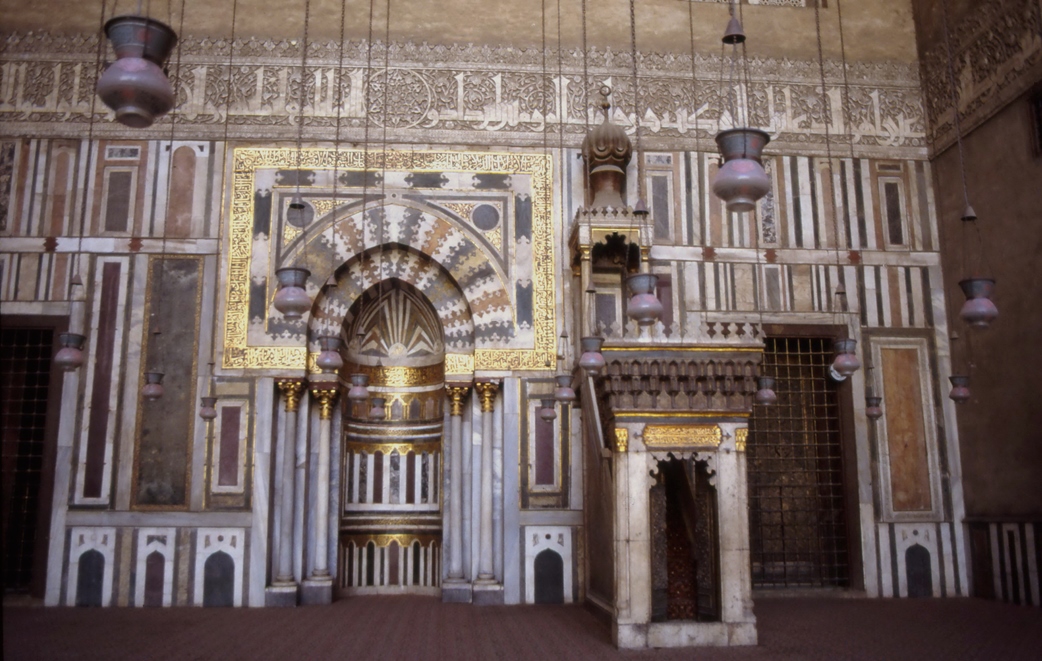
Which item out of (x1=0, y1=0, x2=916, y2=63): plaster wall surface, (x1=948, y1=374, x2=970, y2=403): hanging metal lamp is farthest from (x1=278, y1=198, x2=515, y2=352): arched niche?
(x1=948, y1=374, x2=970, y2=403): hanging metal lamp

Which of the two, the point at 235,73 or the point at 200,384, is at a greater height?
the point at 235,73

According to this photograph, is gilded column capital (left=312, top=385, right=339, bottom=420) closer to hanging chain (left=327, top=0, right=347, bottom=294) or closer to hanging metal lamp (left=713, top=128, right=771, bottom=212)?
hanging chain (left=327, top=0, right=347, bottom=294)

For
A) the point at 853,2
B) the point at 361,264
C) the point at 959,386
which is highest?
the point at 853,2

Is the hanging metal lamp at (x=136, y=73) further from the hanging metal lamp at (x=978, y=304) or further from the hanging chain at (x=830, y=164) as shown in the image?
the hanging chain at (x=830, y=164)

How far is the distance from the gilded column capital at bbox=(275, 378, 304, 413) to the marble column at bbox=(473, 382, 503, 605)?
2078 millimetres

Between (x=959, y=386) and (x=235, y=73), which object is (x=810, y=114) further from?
(x=235, y=73)

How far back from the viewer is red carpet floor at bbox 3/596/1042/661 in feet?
22.5

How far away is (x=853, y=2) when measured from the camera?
12.2m

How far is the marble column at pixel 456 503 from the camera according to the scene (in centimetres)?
1038

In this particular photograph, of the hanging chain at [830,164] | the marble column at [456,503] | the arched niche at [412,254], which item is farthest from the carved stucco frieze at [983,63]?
the marble column at [456,503]

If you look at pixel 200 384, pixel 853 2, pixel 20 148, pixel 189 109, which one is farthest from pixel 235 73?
pixel 853 2

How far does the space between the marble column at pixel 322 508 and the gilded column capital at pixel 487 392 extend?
5.68 feet

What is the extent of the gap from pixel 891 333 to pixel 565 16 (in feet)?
19.1

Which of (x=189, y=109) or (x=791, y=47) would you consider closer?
(x=189, y=109)
